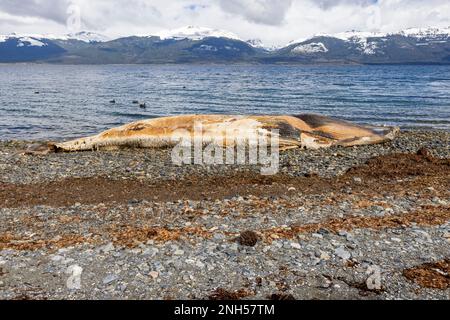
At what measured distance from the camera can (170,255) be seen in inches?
298

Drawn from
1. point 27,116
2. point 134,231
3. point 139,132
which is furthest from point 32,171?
point 27,116

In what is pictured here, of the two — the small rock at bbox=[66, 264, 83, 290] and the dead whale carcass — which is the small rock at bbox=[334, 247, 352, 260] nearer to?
the small rock at bbox=[66, 264, 83, 290]

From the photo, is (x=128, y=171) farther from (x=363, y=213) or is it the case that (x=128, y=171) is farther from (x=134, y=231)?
(x=363, y=213)

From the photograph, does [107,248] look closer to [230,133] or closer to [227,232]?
[227,232]

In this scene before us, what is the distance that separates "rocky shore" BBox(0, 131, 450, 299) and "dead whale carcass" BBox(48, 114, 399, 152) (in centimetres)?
316

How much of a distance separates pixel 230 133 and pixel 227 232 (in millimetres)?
9695

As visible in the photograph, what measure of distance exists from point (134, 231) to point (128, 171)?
6.29 m

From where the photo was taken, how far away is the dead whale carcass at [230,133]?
18.1m

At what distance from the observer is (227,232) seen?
866 centimetres

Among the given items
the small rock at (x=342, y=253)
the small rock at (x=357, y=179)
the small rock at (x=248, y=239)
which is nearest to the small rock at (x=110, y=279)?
the small rock at (x=248, y=239)

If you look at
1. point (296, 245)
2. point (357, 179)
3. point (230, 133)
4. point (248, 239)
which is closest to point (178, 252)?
point (248, 239)

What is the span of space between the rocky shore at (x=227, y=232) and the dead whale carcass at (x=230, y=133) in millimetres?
3159

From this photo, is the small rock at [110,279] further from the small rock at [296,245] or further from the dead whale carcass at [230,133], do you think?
the dead whale carcass at [230,133]

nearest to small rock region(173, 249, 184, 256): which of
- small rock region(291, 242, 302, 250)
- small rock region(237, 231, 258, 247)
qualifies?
small rock region(237, 231, 258, 247)
